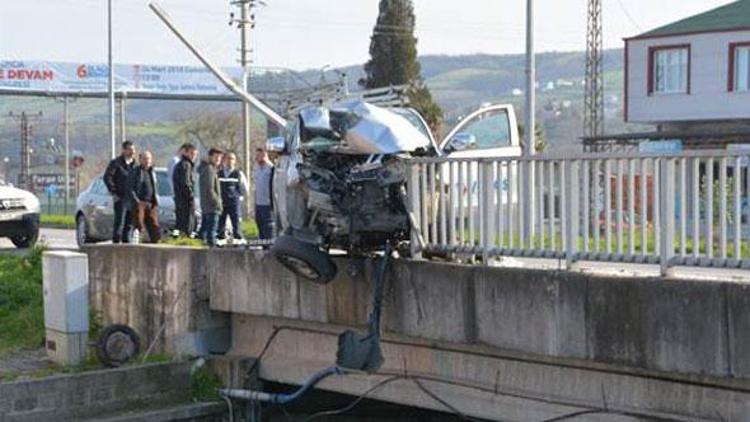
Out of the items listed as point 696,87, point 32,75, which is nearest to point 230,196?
point 696,87

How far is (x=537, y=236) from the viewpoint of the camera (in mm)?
9422

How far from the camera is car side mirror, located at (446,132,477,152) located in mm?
11156

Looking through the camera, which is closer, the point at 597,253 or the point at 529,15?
the point at 597,253

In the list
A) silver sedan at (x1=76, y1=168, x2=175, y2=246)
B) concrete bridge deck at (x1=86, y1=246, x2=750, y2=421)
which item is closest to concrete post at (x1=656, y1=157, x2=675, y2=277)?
concrete bridge deck at (x1=86, y1=246, x2=750, y2=421)

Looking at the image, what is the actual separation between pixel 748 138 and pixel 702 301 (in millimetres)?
34386

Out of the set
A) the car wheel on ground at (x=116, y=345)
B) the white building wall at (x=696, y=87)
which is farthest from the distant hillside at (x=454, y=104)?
the car wheel on ground at (x=116, y=345)

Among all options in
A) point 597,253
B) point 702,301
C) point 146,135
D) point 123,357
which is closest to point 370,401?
point 123,357

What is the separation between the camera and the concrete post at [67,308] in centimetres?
1198

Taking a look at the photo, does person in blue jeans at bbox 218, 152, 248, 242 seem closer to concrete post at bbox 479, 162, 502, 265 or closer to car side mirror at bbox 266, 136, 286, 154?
car side mirror at bbox 266, 136, 286, 154

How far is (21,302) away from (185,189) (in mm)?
2630

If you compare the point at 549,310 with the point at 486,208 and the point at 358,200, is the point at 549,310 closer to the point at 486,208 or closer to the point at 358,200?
the point at 486,208

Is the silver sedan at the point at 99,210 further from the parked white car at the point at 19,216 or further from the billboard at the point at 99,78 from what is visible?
the billboard at the point at 99,78

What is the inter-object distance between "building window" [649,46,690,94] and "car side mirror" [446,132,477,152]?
33.6 metres

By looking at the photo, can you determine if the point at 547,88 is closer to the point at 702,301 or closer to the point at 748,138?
the point at 748,138
